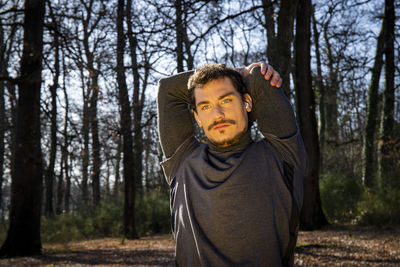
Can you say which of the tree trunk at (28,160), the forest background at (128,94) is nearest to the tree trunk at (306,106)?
the forest background at (128,94)

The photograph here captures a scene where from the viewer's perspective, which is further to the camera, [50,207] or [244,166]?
[50,207]

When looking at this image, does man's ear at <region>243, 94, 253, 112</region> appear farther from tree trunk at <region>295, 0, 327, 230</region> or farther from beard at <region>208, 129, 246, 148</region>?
tree trunk at <region>295, 0, 327, 230</region>

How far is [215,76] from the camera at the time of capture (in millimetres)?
2260

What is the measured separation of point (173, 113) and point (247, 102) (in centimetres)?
47

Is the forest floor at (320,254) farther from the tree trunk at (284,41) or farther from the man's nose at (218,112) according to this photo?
the man's nose at (218,112)

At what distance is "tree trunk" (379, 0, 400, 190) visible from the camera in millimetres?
11805

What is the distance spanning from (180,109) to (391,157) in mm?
11169

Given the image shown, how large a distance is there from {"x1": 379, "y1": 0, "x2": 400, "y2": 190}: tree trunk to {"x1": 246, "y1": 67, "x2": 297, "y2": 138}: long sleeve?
34.5 ft

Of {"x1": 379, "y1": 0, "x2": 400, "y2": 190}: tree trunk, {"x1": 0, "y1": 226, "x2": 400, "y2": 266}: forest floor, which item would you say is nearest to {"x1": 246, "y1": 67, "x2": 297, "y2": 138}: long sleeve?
{"x1": 0, "y1": 226, "x2": 400, "y2": 266}: forest floor

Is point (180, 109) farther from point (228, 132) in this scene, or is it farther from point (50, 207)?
point (50, 207)

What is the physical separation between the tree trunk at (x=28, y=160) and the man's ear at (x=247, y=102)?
21.9ft

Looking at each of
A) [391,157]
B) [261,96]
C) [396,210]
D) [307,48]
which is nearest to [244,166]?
[261,96]

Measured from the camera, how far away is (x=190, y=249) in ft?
6.78

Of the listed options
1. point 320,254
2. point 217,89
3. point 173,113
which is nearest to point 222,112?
point 217,89
